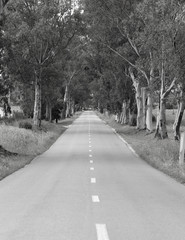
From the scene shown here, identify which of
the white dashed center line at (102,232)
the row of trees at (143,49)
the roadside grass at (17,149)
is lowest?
the roadside grass at (17,149)

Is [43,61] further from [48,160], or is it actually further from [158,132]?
[48,160]

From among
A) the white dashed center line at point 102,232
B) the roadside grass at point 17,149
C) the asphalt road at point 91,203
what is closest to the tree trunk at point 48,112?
the roadside grass at point 17,149

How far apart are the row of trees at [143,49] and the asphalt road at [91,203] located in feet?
35.0

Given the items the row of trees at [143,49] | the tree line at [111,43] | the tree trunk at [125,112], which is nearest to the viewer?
the row of trees at [143,49]

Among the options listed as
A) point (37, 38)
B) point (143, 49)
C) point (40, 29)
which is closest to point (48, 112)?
point (37, 38)

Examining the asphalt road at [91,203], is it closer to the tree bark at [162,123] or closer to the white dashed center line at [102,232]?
the white dashed center line at [102,232]

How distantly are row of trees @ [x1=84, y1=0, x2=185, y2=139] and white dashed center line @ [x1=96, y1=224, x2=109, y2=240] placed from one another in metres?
20.8

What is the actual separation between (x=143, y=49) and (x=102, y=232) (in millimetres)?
30001

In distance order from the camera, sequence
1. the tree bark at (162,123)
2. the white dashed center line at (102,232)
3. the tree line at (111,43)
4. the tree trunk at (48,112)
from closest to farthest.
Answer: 1. the white dashed center line at (102,232)
2. the tree line at (111,43)
3. the tree bark at (162,123)
4. the tree trunk at (48,112)

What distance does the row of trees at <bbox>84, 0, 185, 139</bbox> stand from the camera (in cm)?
2842

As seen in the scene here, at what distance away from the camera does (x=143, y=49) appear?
36.4 m

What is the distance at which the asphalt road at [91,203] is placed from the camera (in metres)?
7.77

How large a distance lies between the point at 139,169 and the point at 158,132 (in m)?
15.9

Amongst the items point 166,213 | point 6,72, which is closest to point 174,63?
point 166,213
